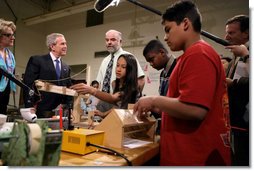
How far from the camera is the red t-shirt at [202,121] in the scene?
64 cm

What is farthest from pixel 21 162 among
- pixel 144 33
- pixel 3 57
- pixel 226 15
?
pixel 144 33

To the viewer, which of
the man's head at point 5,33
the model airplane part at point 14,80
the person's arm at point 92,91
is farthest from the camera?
the man's head at point 5,33

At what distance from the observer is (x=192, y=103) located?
63 cm

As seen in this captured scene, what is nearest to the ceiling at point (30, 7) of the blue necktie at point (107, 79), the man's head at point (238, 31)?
the blue necktie at point (107, 79)

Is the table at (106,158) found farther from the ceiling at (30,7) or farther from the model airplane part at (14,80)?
the ceiling at (30,7)

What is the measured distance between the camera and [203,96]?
63 cm

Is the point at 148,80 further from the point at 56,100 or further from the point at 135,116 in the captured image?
the point at 135,116

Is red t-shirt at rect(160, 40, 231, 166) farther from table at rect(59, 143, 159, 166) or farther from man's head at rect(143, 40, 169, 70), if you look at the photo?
man's head at rect(143, 40, 169, 70)

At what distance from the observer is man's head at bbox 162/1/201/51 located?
75 cm

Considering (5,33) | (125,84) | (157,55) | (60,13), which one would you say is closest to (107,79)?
(125,84)

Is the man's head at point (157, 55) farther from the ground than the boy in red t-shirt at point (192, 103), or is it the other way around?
the man's head at point (157, 55)

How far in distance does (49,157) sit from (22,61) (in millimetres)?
4518

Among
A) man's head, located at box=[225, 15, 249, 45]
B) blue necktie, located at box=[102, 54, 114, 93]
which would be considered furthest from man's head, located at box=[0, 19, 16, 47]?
man's head, located at box=[225, 15, 249, 45]

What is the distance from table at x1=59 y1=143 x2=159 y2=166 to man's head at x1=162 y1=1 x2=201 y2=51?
388 millimetres
